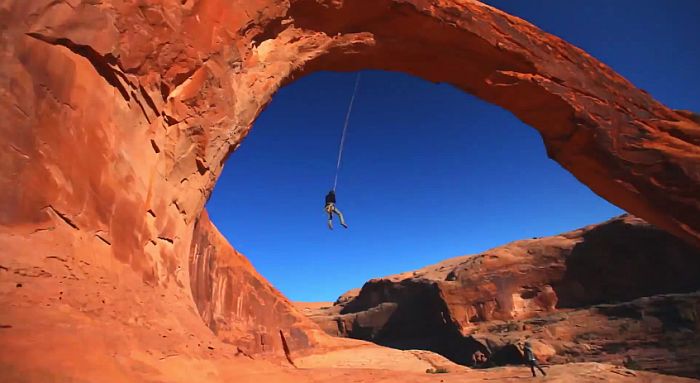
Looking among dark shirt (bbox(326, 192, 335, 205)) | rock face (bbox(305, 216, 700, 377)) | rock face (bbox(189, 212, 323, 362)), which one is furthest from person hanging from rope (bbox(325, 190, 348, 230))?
rock face (bbox(305, 216, 700, 377))

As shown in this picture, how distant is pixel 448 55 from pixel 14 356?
10.7 metres

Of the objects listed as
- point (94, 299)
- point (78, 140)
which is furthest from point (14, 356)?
point (78, 140)

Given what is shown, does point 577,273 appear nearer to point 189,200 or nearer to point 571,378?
point 571,378

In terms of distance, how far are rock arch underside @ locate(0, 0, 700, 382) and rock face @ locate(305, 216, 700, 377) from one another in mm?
11603

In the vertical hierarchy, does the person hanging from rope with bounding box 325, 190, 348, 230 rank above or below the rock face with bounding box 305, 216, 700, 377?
above

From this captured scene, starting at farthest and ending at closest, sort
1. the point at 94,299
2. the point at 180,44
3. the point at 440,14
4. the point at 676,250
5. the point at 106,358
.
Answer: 1. the point at 676,250
2. the point at 440,14
3. the point at 180,44
4. the point at 94,299
5. the point at 106,358

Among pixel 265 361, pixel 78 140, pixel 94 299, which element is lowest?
pixel 265 361

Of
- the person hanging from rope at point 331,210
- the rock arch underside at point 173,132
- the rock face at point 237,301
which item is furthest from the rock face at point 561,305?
the person hanging from rope at point 331,210

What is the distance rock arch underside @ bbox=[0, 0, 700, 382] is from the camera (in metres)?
2.72

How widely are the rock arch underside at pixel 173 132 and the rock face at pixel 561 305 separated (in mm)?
11603

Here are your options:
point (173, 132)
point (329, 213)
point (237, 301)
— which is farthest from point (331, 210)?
point (173, 132)

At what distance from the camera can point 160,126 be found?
4961 mm

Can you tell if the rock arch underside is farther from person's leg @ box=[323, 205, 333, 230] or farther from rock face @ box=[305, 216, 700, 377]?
rock face @ box=[305, 216, 700, 377]

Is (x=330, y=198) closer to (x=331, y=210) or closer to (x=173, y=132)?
(x=331, y=210)
